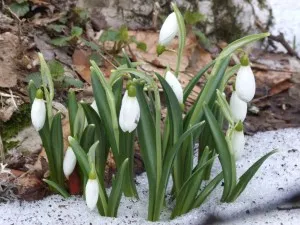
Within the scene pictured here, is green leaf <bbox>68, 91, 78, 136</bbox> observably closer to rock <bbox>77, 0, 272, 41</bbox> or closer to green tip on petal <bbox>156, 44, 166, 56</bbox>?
green tip on petal <bbox>156, 44, 166, 56</bbox>

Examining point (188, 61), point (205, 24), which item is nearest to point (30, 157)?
point (188, 61)

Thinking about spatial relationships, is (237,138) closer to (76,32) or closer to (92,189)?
(92,189)

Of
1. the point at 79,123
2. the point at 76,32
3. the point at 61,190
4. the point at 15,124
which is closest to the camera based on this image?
the point at 79,123

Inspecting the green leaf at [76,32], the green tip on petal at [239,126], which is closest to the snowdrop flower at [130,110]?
the green tip on petal at [239,126]

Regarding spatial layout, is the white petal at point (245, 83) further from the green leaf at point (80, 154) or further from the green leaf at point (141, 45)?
the green leaf at point (141, 45)

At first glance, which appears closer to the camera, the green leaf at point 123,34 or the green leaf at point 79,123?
the green leaf at point 79,123

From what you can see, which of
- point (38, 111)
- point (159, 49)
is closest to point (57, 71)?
point (38, 111)
